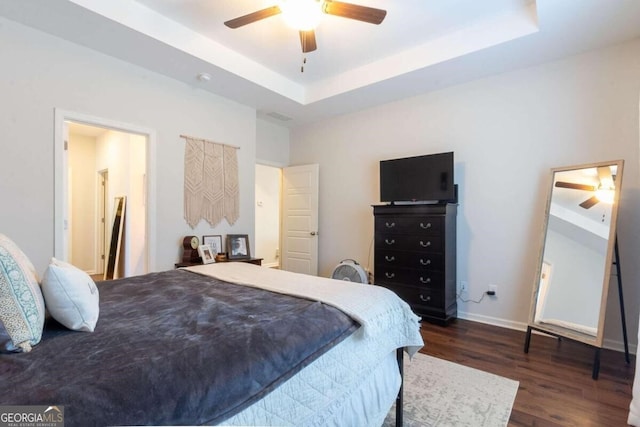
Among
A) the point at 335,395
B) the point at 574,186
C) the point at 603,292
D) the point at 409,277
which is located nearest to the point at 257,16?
the point at 335,395

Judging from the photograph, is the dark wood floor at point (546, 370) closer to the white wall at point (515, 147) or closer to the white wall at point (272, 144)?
the white wall at point (515, 147)

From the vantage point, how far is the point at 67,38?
279 centimetres

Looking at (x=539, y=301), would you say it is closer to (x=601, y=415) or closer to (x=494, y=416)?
(x=601, y=415)

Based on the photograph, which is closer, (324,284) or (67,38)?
(324,284)

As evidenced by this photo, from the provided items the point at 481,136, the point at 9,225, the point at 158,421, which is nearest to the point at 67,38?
the point at 9,225

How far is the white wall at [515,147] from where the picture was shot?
2785mm

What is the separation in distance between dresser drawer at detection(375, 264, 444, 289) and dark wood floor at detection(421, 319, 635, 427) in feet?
1.45

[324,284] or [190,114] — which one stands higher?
[190,114]

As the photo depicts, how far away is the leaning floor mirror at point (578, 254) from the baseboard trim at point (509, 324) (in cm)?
49

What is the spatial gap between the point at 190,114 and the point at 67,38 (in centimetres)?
124

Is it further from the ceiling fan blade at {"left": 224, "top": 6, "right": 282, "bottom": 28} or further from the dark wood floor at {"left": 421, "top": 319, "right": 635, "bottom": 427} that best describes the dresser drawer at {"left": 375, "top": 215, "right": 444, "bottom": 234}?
the ceiling fan blade at {"left": 224, "top": 6, "right": 282, "bottom": 28}

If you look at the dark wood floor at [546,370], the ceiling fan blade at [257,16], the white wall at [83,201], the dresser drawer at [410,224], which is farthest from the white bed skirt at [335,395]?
the white wall at [83,201]

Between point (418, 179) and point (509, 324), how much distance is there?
5.95 ft

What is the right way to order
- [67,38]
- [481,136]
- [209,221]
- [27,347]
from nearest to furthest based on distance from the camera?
[27,347] → [67,38] → [481,136] → [209,221]
